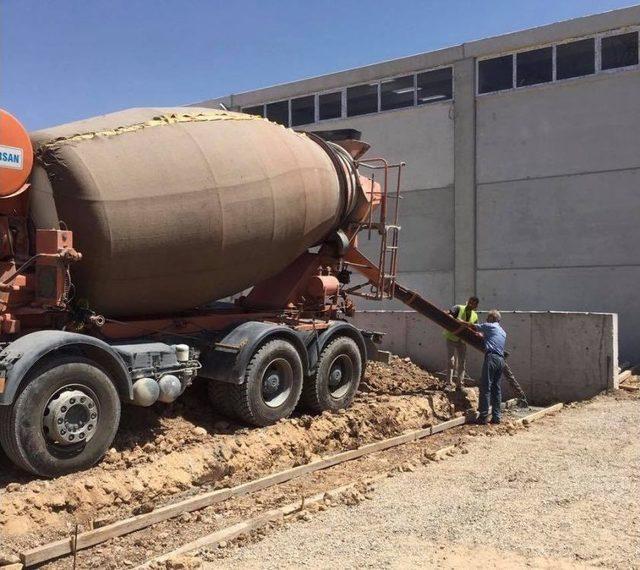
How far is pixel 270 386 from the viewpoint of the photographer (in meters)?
7.67

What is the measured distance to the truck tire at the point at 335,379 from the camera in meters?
8.45

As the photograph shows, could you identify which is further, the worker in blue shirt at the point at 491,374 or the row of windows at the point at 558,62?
the row of windows at the point at 558,62

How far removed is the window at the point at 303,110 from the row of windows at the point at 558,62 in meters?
5.19

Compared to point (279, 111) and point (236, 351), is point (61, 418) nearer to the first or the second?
point (236, 351)

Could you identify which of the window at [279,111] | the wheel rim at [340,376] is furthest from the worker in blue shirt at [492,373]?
the window at [279,111]

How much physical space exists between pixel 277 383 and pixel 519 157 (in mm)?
11776

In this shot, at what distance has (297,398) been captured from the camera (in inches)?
315

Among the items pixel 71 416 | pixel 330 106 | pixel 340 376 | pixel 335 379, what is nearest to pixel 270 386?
pixel 335 379

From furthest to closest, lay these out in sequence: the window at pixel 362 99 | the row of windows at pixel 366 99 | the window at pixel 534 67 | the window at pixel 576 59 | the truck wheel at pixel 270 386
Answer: the window at pixel 362 99 < the row of windows at pixel 366 99 < the window at pixel 534 67 < the window at pixel 576 59 < the truck wheel at pixel 270 386

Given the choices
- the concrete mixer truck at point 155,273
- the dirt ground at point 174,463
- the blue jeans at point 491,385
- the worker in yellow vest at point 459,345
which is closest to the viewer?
the dirt ground at point 174,463

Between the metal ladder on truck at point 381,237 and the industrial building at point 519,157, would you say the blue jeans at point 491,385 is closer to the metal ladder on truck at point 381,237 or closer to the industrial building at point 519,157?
the metal ladder on truck at point 381,237

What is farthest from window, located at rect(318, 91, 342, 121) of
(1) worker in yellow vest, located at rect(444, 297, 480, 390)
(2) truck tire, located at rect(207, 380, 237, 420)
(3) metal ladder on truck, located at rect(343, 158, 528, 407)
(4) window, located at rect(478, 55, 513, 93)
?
(2) truck tire, located at rect(207, 380, 237, 420)

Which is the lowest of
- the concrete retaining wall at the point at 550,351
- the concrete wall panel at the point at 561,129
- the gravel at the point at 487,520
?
the gravel at the point at 487,520

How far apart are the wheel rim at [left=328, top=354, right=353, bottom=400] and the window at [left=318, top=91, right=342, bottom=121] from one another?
12.3 metres
